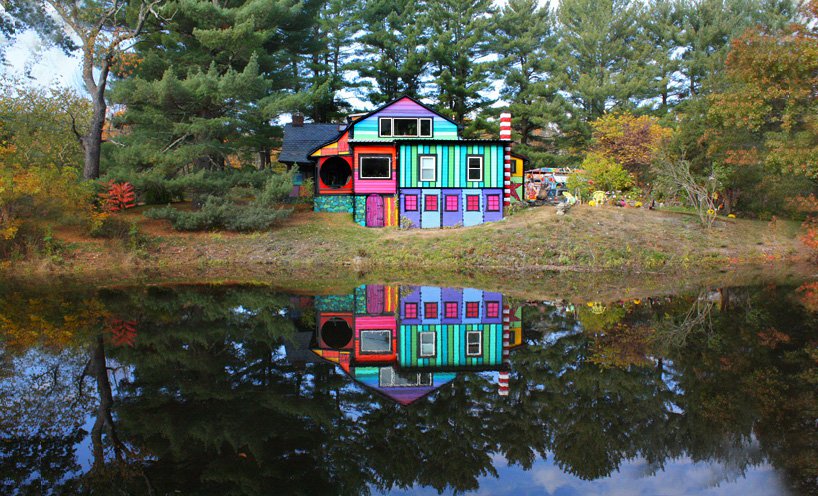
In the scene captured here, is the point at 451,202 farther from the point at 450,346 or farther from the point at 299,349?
the point at 299,349

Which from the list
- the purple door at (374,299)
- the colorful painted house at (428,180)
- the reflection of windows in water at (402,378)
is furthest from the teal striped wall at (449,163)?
the reflection of windows in water at (402,378)

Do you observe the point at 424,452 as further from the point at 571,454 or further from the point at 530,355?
the point at 530,355

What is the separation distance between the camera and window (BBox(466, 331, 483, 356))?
977 cm

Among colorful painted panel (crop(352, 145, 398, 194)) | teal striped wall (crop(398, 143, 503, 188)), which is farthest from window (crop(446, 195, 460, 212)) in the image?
colorful painted panel (crop(352, 145, 398, 194))

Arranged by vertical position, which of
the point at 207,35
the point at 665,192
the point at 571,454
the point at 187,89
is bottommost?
the point at 571,454

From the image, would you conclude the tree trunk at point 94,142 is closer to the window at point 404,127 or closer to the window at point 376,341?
the window at point 404,127

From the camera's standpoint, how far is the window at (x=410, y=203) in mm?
27062

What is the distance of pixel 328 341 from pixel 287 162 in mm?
22528

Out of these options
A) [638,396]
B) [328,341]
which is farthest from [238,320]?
[638,396]

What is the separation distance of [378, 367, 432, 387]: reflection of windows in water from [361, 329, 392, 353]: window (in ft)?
4.19

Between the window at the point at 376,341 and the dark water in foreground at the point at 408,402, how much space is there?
1.6 inches

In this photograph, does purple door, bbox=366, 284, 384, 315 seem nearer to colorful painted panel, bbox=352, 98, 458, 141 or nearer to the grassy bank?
the grassy bank

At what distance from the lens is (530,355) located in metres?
9.48

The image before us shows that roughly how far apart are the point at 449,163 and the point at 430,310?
48.5ft
